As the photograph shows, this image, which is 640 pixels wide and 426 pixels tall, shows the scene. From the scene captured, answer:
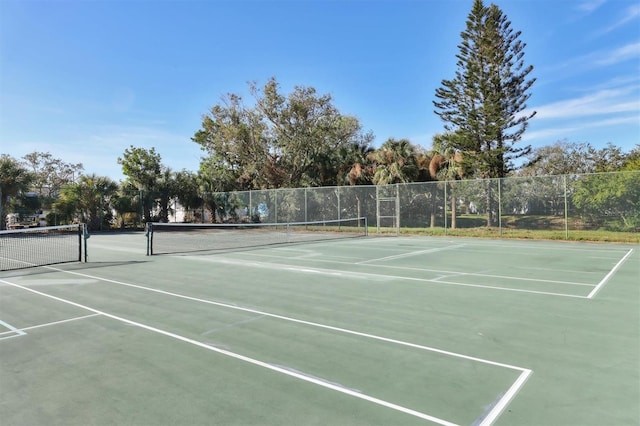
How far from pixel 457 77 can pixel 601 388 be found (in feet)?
94.9

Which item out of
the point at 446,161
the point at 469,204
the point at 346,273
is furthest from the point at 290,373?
the point at 446,161

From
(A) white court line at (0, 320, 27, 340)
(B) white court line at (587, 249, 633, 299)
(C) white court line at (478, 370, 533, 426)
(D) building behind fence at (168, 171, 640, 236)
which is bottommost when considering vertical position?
(B) white court line at (587, 249, 633, 299)

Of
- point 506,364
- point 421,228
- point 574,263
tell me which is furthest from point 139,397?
point 421,228

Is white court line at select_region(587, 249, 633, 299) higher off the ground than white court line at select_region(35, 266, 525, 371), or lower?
lower

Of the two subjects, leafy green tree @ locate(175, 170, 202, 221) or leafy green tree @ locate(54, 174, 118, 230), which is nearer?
leafy green tree @ locate(54, 174, 118, 230)

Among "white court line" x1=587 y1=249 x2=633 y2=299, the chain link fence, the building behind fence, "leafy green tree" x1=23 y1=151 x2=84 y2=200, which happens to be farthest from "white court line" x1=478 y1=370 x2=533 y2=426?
"leafy green tree" x1=23 y1=151 x2=84 y2=200

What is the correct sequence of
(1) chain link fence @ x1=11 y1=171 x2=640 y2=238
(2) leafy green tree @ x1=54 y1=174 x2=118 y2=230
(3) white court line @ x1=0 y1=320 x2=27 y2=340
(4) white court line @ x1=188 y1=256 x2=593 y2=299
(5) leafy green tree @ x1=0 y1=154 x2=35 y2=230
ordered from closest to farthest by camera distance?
(3) white court line @ x1=0 y1=320 x2=27 y2=340
(4) white court line @ x1=188 y1=256 x2=593 y2=299
(1) chain link fence @ x1=11 y1=171 x2=640 y2=238
(5) leafy green tree @ x1=0 y1=154 x2=35 y2=230
(2) leafy green tree @ x1=54 y1=174 x2=118 y2=230

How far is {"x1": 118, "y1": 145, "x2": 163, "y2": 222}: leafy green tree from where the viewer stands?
33.8 meters

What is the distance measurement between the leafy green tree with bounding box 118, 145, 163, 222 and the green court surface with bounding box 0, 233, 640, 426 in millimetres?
25475

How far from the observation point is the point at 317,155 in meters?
34.1

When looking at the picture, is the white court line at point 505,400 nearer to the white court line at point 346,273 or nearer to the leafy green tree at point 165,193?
the white court line at point 346,273

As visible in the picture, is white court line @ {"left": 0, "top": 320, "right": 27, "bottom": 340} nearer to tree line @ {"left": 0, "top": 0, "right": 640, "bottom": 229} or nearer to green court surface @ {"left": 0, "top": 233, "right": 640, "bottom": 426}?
green court surface @ {"left": 0, "top": 233, "right": 640, "bottom": 426}

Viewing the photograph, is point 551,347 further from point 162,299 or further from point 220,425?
point 162,299

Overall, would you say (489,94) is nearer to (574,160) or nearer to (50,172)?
(574,160)
